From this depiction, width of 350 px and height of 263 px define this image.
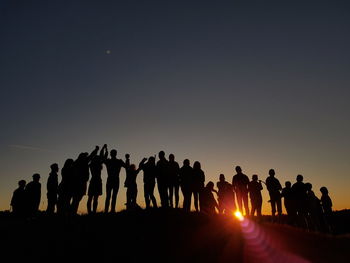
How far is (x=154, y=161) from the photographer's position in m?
14.6

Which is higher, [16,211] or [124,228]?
[16,211]

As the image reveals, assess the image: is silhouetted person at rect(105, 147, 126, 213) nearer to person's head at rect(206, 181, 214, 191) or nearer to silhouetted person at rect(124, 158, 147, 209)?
silhouetted person at rect(124, 158, 147, 209)

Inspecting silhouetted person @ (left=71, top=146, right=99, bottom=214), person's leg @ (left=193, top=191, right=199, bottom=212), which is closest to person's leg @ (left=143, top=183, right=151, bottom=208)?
person's leg @ (left=193, top=191, right=199, bottom=212)

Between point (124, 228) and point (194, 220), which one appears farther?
point (194, 220)

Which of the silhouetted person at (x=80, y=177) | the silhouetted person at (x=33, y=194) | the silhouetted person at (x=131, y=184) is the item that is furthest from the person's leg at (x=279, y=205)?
the silhouetted person at (x=33, y=194)

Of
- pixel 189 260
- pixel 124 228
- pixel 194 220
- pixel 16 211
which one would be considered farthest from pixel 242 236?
pixel 16 211

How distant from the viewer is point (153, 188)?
47.0 ft

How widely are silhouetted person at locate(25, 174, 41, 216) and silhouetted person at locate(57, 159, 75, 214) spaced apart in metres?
0.94

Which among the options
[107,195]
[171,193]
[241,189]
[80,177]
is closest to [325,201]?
[241,189]

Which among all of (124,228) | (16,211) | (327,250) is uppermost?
(16,211)

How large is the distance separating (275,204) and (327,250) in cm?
489

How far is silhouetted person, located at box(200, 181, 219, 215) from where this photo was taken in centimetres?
1524

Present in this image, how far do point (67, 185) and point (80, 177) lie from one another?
2.26 ft

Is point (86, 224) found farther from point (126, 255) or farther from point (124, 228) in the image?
point (126, 255)
